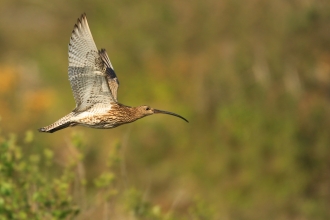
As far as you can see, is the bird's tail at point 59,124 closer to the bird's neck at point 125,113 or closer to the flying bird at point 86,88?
the flying bird at point 86,88

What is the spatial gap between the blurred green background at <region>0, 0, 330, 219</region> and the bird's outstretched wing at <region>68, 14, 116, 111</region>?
7.25 metres

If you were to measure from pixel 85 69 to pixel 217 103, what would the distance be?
9271 mm

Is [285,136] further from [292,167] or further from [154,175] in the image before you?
[154,175]

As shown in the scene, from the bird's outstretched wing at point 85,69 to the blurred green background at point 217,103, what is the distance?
23.8ft

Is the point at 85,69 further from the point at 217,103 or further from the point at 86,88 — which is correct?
the point at 217,103

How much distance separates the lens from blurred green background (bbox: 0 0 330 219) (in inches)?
602

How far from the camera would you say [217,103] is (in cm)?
1627

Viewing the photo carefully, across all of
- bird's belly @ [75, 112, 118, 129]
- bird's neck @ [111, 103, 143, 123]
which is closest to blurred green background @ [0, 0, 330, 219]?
bird's neck @ [111, 103, 143, 123]

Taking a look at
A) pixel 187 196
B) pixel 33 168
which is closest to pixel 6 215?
pixel 33 168

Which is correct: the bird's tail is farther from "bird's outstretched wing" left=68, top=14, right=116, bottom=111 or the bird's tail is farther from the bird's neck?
the bird's neck

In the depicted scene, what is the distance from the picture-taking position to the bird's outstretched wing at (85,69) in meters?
7.14

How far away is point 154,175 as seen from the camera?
Result: 624 inches

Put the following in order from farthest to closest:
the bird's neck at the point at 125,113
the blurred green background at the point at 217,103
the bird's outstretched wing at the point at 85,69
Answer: the blurred green background at the point at 217,103 → the bird's neck at the point at 125,113 → the bird's outstretched wing at the point at 85,69

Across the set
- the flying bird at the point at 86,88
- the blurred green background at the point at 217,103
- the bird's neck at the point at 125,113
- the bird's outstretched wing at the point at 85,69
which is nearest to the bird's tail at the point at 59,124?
the flying bird at the point at 86,88
